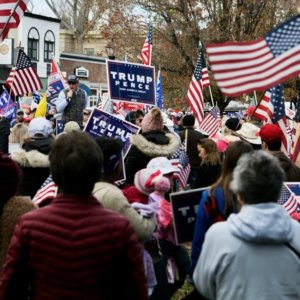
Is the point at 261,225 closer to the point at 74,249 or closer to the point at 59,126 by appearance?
the point at 74,249

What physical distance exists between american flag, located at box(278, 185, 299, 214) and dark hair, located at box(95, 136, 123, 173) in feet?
6.57

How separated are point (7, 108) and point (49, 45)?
120 feet

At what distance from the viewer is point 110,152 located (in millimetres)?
5352

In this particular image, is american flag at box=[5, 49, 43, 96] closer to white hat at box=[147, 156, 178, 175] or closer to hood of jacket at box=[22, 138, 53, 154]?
hood of jacket at box=[22, 138, 53, 154]

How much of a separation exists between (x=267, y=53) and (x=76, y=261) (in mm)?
2397

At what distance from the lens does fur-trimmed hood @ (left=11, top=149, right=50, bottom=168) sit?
7.89m

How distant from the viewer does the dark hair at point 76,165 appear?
3.91 meters

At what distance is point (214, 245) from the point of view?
394cm

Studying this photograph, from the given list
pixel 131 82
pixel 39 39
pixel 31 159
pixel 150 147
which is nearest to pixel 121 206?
pixel 31 159

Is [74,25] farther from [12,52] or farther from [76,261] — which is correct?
[76,261]

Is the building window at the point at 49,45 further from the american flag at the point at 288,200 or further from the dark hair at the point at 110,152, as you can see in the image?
the dark hair at the point at 110,152

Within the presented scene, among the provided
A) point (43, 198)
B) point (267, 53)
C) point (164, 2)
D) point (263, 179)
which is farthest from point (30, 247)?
point (164, 2)

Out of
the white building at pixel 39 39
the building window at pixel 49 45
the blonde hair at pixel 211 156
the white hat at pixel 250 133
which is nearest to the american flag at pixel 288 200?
the blonde hair at pixel 211 156

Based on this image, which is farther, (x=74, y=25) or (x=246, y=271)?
(x=74, y=25)
